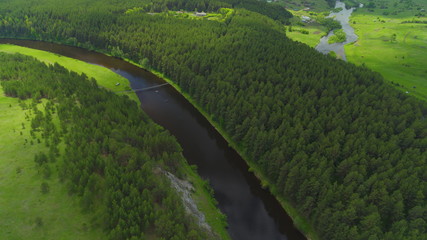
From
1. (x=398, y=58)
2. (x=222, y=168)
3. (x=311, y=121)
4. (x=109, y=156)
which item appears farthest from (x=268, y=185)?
(x=398, y=58)

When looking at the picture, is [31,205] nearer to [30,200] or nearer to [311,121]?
[30,200]

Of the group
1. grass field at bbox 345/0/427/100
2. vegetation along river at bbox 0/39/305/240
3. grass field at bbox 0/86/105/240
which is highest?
grass field at bbox 345/0/427/100

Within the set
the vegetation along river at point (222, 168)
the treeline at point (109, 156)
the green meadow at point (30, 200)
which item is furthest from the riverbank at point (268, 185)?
the green meadow at point (30, 200)

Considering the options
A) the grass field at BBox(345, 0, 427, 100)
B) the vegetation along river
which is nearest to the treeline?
the vegetation along river

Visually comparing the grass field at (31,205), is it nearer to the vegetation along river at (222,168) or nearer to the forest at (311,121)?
the forest at (311,121)

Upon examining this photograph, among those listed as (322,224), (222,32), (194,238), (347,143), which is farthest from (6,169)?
(222,32)

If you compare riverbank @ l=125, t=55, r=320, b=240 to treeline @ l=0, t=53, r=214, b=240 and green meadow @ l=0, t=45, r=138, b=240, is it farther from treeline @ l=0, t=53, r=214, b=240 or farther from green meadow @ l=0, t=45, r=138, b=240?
green meadow @ l=0, t=45, r=138, b=240
